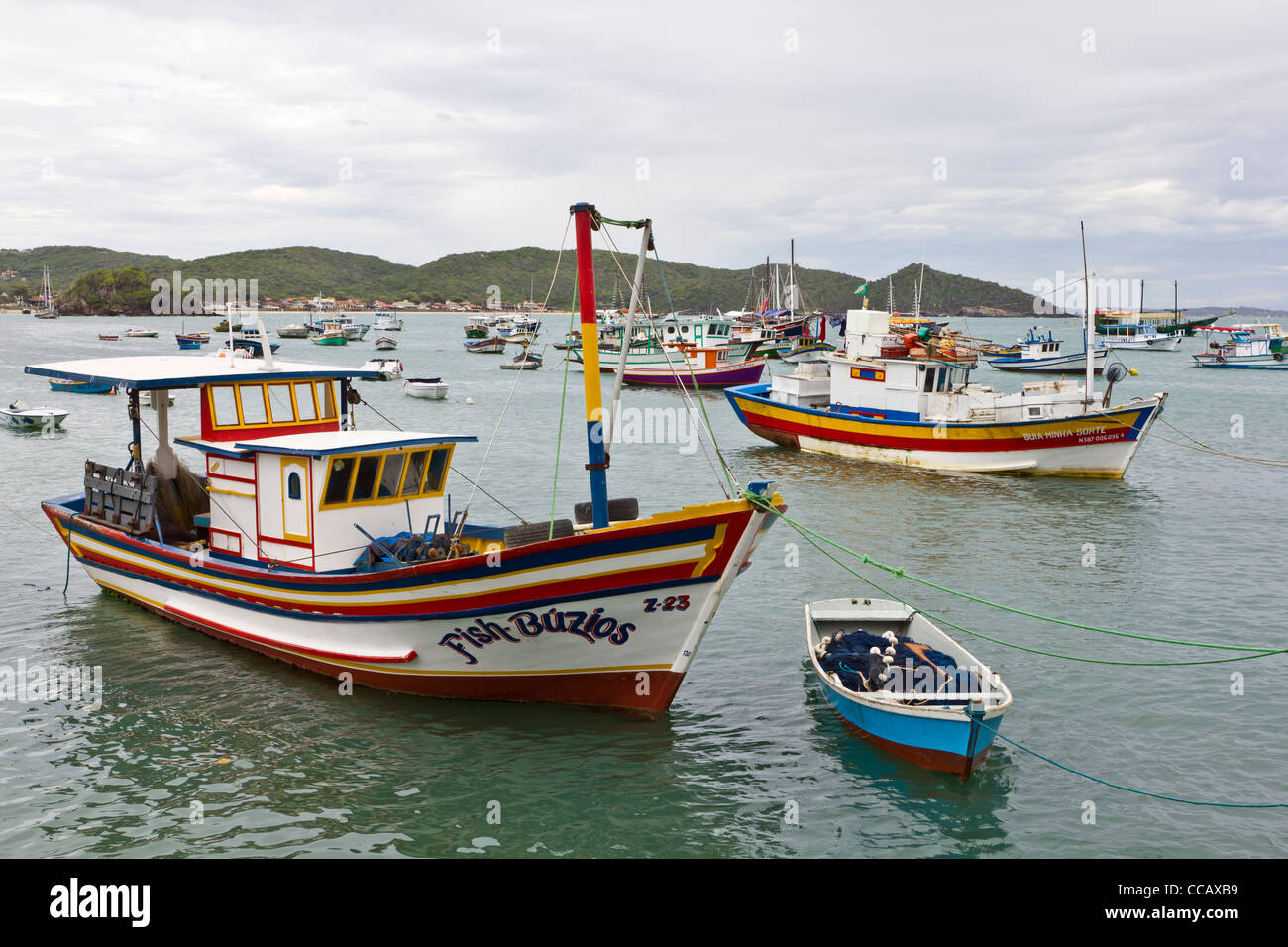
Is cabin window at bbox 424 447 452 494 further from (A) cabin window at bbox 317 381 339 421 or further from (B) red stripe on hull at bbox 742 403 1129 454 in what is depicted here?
(B) red stripe on hull at bbox 742 403 1129 454

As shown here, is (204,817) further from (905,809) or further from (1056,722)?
(1056,722)

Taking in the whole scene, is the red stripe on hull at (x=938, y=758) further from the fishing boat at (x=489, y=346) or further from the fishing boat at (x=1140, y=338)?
the fishing boat at (x=1140, y=338)

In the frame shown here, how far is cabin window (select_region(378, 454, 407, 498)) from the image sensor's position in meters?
14.4

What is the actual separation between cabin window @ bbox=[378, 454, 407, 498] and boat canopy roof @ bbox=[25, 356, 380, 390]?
243cm

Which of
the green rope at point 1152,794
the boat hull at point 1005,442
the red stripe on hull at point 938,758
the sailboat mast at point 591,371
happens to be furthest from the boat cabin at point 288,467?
the boat hull at point 1005,442

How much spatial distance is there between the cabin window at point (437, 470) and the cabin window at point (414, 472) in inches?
5.5

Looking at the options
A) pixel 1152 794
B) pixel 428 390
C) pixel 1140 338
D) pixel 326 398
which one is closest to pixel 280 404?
pixel 326 398

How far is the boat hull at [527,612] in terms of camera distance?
11445mm

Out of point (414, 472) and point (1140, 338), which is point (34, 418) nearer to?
point (414, 472)

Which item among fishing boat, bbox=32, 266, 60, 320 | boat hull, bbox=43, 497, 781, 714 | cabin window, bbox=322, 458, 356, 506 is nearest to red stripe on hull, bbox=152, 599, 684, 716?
boat hull, bbox=43, 497, 781, 714

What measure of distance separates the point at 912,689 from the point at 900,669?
0.35m

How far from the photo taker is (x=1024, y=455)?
105 feet

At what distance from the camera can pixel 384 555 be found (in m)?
14.0
